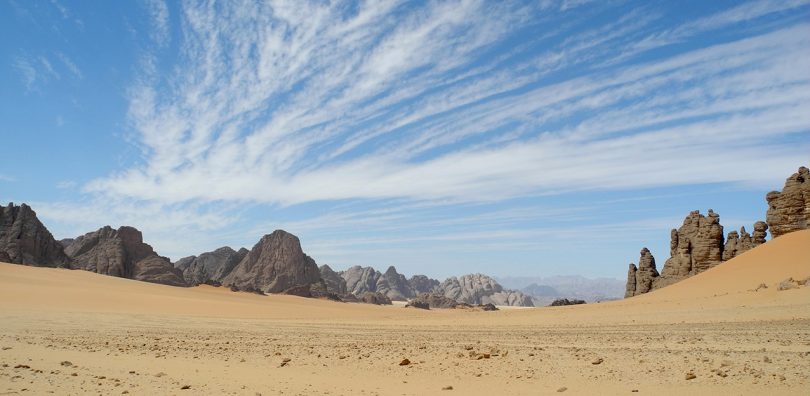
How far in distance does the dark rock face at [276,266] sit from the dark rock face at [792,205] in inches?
2884

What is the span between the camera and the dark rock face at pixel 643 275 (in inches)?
2136

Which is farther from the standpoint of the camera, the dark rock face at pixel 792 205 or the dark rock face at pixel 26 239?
the dark rock face at pixel 26 239

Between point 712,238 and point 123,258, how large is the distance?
77.8 metres

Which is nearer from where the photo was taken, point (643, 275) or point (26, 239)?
point (643, 275)

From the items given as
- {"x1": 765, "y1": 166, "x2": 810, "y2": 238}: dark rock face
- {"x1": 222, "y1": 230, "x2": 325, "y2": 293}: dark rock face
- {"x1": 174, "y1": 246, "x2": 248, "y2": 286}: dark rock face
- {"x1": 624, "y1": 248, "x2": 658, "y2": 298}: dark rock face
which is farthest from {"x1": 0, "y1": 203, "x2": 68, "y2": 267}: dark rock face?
{"x1": 765, "y1": 166, "x2": 810, "y2": 238}: dark rock face

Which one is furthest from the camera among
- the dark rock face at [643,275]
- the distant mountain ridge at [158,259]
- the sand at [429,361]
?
the distant mountain ridge at [158,259]

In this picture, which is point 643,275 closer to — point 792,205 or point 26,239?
point 792,205

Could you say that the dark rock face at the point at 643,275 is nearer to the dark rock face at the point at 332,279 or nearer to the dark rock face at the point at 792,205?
the dark rock face at the point at 792,205

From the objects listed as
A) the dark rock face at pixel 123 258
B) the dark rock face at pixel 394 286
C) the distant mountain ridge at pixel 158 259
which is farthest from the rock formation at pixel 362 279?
the dark rock face at pixel 123 258

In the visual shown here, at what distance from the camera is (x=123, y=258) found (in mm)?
77625

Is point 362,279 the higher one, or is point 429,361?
point 362,279

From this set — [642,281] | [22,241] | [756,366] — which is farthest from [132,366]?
[22,241]

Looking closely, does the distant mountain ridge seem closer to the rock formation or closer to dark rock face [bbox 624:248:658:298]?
the rock formation

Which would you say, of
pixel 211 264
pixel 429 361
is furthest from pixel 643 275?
pixel 211 264
